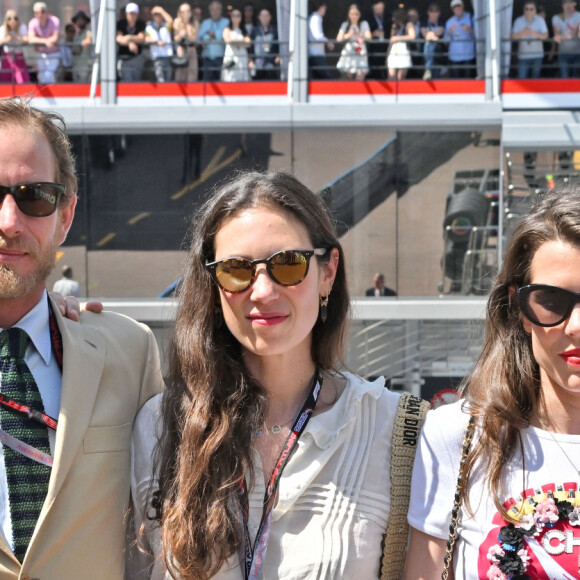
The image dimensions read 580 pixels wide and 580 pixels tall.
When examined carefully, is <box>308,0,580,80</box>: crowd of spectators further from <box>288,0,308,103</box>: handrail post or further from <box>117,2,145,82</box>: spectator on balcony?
<box>117,2,145,82</box>: spectator on balcony

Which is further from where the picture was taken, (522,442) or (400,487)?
(400,487)

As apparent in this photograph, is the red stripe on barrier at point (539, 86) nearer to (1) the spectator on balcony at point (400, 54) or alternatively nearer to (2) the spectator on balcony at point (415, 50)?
(2) the spectator on balcony at point (415, 50)

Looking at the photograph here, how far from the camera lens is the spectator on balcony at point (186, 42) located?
51.2ft

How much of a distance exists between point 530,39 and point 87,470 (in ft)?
47.2

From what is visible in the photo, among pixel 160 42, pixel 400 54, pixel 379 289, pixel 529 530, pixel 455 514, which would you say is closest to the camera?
pixel 529 530

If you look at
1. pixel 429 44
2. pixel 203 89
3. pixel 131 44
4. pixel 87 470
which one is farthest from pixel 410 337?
pixel 87 470

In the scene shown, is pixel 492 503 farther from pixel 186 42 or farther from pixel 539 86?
pixel 186 42

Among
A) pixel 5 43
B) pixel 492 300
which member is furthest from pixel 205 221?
pixel 5 43

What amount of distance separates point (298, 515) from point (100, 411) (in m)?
0.71

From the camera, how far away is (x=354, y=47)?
15.6m

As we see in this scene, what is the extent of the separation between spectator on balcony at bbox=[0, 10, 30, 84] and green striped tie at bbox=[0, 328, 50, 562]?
45.1ft

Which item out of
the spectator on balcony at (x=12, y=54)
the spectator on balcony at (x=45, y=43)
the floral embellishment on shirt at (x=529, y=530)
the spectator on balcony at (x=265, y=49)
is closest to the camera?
the floral embellishment on shirt at (x=529, y=530)

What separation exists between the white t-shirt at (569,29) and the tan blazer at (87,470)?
45.4 feet

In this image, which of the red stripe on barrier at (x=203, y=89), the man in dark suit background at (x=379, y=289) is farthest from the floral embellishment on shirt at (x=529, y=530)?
the red stripe on barrier at (x=203, y=89)
